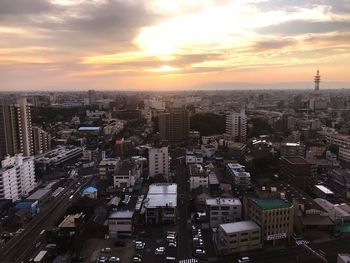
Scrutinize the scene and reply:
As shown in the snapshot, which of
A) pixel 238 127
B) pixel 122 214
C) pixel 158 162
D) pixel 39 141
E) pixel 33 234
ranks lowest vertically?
pixel 33 234

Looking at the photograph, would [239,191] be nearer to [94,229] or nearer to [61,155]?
[94,229]

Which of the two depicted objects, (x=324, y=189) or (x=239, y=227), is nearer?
(x=239, y=227)

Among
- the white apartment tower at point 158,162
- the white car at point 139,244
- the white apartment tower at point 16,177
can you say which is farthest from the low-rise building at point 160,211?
the white apartment tower at point 16,177

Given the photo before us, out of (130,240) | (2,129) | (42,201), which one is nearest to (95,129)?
(2,129)

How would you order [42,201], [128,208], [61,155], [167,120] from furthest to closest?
[167,120] → [61,155] → [42,201] → [128,208]

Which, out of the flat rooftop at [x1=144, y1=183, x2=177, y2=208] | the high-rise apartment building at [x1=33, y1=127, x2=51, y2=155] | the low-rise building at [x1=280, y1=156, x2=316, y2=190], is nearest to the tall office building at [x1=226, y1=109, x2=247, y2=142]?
the low-rise building at [x1=280, y1=156, x2=316, y2=190]

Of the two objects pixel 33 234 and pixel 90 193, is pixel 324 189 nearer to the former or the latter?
pixel 90 193

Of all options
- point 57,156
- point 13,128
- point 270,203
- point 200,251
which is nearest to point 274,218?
point 270,203
